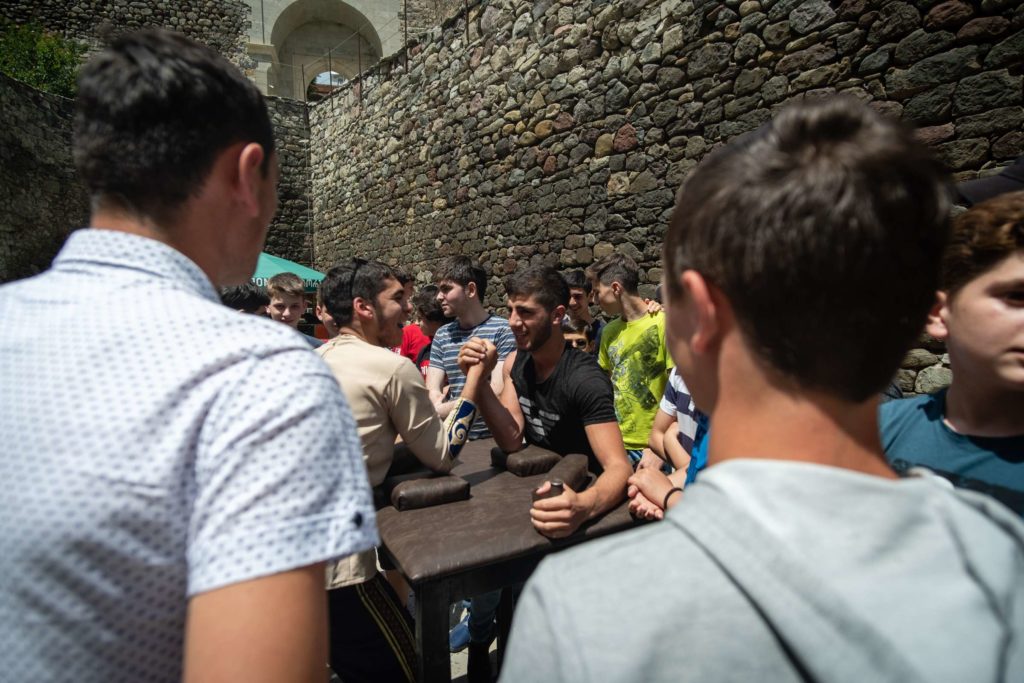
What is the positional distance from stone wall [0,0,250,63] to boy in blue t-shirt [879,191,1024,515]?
671 inches

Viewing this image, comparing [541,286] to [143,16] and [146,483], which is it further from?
[143,16]

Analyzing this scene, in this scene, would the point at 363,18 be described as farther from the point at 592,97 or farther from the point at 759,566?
the point at 759,566

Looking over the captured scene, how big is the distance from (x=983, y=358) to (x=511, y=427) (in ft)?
5.27

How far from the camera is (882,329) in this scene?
25.0 inches

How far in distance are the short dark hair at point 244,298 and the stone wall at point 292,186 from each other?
10246mm

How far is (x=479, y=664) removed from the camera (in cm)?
267

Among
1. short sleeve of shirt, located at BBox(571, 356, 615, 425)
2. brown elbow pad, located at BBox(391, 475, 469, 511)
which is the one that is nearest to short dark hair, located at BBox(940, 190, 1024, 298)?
short sleeve of shirt, located at BBox(571, 356, 615, 425)

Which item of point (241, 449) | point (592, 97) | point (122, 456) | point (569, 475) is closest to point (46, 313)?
point (122, 456)

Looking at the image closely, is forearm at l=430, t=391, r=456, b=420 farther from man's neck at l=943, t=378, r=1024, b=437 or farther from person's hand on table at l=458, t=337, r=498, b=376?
man's neck at l=943, t=378, r=1024, b=437

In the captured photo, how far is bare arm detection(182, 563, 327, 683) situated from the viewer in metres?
0.63

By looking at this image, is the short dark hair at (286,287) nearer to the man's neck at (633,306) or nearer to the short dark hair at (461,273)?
the short dark hair at (461,273)

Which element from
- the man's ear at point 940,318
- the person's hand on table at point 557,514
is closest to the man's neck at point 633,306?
the person's hand on table at point 557,514

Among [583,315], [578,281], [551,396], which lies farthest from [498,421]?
[578,281]

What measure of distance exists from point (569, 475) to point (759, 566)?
1.38 meters
